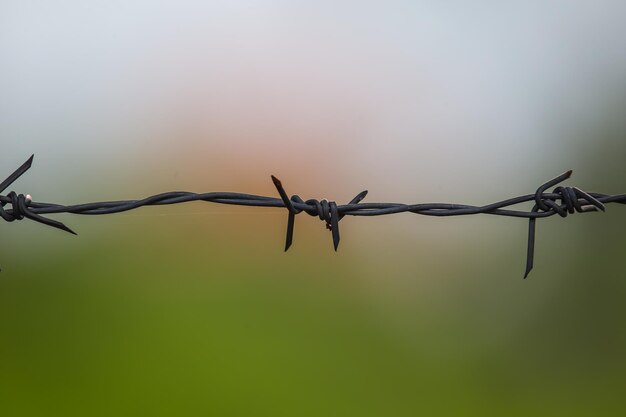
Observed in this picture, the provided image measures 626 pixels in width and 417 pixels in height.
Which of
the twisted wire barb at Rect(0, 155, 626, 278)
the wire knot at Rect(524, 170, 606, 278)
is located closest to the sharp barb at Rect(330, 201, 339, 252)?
the twisted wire barb at Rect(0, 155, 626, 278)

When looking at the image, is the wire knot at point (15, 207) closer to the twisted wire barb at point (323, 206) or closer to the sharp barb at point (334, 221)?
the twisted wire barb at point (323, 206)

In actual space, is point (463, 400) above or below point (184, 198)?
below

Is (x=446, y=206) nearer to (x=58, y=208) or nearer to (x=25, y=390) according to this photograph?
(x=58, y=208)

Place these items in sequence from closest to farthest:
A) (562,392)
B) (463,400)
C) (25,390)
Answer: (25,390)
(463,400)
(562,392)

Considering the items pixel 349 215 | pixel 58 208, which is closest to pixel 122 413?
→ pixel 58 208

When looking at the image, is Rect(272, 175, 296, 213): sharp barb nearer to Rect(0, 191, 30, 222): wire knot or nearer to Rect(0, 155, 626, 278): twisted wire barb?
Rect(0, 155, 626, 278): twisted wire barb

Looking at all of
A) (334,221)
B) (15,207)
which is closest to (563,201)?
(334,221)

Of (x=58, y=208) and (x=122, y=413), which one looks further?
(x=122, y=413)

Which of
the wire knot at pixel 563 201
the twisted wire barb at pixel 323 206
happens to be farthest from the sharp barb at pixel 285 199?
the wire knot at pixel 563 201
